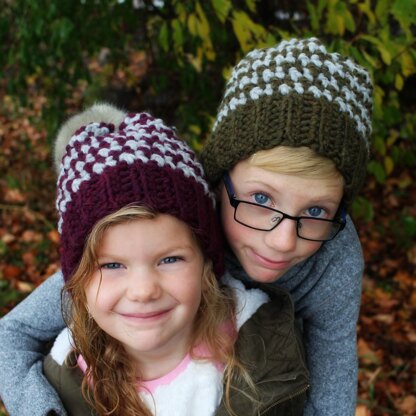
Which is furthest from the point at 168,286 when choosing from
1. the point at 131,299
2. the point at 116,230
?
the point at 116,230

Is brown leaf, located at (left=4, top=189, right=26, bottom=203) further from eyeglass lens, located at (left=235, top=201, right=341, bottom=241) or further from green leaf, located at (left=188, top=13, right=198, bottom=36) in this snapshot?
eyeglass lens, located at (left=235, top=201, right=341, bottom=241)

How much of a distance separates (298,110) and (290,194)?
0.85 feet

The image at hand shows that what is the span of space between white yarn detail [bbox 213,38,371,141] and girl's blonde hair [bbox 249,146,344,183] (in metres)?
0.17

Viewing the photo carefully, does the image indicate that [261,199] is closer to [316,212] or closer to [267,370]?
[316,212]

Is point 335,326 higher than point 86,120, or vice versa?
point 86,120

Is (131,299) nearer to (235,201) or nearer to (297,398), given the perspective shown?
(235,201)

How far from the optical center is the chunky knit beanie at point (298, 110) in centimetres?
163

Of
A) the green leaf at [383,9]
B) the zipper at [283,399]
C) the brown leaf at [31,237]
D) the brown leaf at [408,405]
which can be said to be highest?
the green leaf at [383,9]

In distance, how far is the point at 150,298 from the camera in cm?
161

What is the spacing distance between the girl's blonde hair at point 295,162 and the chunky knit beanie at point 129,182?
0.22 m

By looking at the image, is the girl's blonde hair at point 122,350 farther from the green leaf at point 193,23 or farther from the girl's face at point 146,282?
the green leaf at point 193,23

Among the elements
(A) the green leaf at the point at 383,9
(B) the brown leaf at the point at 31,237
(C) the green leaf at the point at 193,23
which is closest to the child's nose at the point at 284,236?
(A) the green leaf at the point at 383,9

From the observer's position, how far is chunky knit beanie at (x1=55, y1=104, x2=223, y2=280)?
5.15 ft

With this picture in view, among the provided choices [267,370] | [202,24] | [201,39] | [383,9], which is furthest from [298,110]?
[201,39]
